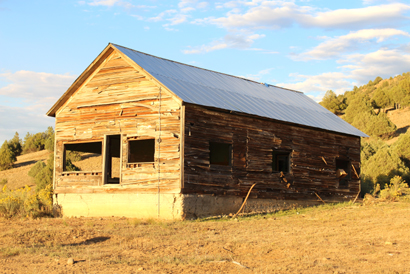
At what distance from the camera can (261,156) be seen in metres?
17.5

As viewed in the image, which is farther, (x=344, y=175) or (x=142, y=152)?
(x=344, y=175)

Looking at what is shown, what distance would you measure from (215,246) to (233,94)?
9692 millimetres

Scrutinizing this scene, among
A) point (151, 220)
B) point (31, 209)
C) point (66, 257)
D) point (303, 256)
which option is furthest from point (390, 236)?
point (31, 209)

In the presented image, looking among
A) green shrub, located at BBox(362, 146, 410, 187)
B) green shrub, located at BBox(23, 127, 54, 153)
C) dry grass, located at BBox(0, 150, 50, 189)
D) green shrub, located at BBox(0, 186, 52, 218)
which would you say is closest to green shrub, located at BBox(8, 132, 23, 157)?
dry grass, located at BBox(0, 150, 50, 189)

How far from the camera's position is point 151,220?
14156mm

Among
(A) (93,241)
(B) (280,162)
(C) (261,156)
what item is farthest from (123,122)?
(B) (280,162)

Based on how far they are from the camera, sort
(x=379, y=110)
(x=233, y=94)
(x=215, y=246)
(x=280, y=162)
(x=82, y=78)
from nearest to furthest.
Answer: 1. (x=215, y=246)
2. (x=82, y=78)
3. (x=233, y=94)
4. (x=280, y=162)
5. (x=379, y=110)

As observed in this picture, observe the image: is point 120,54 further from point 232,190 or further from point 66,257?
point 66,257

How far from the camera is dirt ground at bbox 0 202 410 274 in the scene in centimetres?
829

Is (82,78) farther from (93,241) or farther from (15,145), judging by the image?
(15,145)

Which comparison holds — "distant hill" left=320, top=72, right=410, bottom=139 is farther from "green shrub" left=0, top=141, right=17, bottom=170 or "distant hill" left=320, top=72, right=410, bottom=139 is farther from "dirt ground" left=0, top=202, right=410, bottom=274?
"green shrub" left=0, top=141, right=17, bottom=170

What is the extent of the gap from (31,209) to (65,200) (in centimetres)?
171

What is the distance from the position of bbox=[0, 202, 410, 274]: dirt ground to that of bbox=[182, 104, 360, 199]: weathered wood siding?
1.62 metres

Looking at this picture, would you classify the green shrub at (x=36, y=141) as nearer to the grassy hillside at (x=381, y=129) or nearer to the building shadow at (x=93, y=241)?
the grassy hillside at (x=381, y=129)
